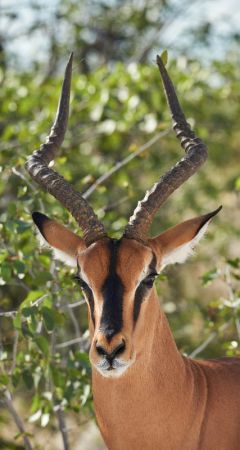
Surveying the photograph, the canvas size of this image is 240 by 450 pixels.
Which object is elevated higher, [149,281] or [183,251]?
[183,251]

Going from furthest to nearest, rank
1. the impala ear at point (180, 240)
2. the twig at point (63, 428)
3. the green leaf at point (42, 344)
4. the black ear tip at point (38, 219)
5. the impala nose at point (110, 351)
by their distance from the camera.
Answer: the twig at point (63, 428)
the green leaf at point (42, 344)
the black ear tip at point (38, 219)
the impala ear at point (180, 240)
the impala nose at point (110, 351)

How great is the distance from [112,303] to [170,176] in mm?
1170

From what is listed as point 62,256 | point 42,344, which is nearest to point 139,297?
point 62,256

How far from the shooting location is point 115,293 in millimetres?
5223

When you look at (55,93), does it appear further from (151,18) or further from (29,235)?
(151,18)

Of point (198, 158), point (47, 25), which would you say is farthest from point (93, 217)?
point (47, 25)

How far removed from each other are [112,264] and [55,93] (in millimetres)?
6353

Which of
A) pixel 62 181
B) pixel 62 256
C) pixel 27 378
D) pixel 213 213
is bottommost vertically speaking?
pixel 27 378

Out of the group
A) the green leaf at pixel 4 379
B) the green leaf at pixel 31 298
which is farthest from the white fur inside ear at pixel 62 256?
the green leaf at pixel 4 379

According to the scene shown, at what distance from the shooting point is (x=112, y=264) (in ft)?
17.5

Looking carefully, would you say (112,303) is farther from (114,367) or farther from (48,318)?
(48,318)

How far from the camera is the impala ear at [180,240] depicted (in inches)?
224

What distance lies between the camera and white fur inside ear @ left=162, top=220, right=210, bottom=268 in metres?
5.71

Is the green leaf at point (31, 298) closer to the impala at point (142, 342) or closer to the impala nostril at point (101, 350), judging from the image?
the impala at point (142, 342)
